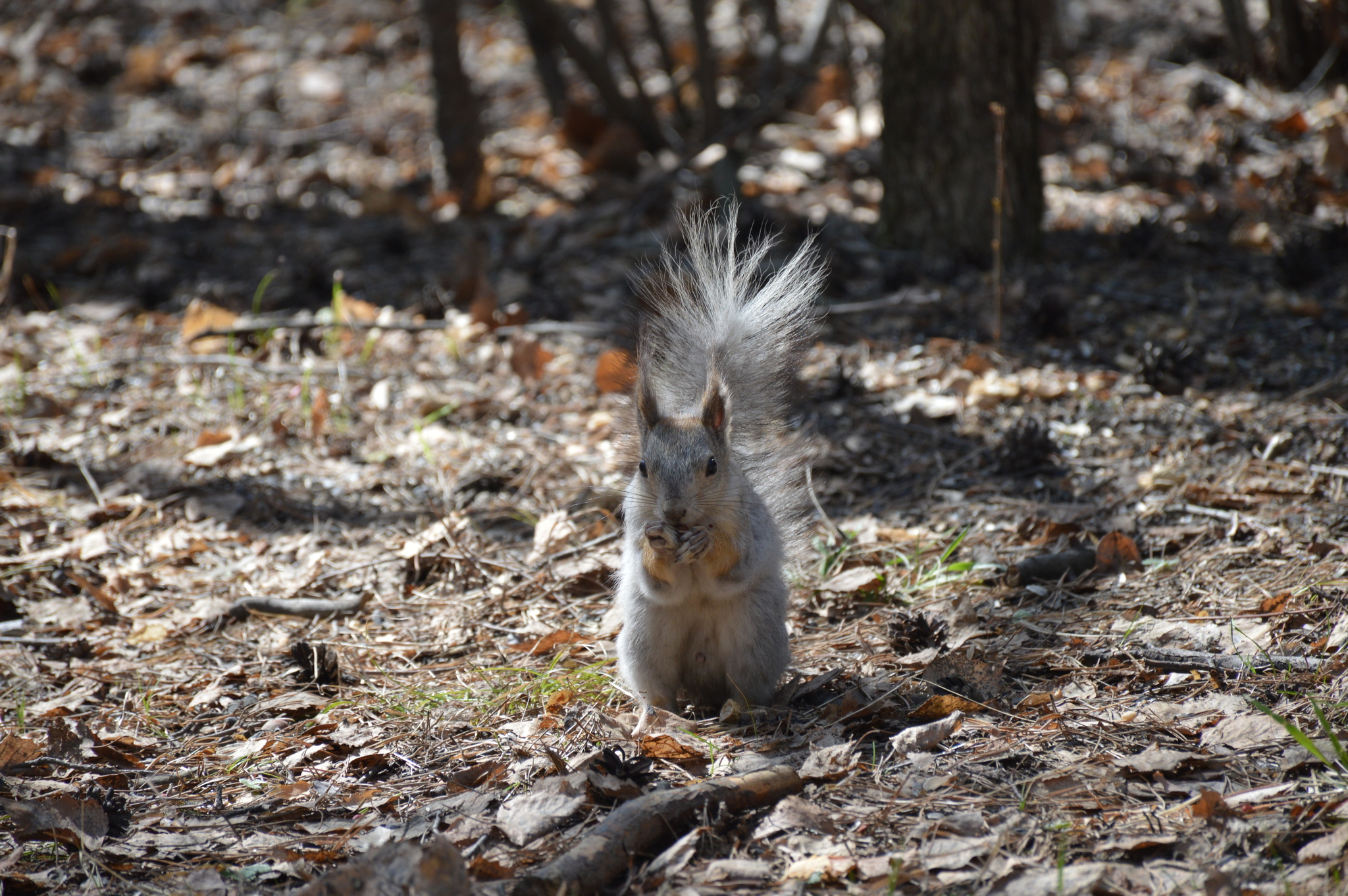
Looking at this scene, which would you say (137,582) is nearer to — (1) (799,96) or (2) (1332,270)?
(2) (1332,270)

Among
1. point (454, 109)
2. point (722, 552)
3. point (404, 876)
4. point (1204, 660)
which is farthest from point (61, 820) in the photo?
point (454, 109)

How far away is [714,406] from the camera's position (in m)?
2.48

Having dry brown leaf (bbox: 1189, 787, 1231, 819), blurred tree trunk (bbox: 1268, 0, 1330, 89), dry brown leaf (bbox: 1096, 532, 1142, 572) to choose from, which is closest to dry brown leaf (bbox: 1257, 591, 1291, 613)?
dry brown leaf (bbox: 1096, 532, 1142, 572)

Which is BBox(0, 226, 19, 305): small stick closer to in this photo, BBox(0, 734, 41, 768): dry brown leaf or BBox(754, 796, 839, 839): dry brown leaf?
BBox(0, 734, 41, 768): dry brown leaf

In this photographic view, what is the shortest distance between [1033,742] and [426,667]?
57.5 inches

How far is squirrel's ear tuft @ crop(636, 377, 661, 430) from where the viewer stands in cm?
250

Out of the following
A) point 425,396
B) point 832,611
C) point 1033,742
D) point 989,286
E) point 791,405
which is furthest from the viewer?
point 989,286

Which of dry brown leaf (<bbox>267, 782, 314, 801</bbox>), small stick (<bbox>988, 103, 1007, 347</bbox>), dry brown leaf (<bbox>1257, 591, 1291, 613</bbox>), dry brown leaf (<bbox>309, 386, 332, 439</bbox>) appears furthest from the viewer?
dry brown leaf (<bbox>309, 386, 332, 439</bbox>)

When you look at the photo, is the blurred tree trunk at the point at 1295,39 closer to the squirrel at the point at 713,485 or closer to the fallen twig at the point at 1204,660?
the squirrel at the point at 713,485

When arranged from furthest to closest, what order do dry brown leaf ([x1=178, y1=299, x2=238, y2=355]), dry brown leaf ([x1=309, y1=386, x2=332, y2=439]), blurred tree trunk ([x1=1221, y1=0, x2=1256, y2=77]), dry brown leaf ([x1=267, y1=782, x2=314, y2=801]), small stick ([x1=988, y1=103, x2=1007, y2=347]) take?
blurred tree trunk ([x1=1221, y1=0, x2=1256, y2=77]) → dry brown leaf ([x1=178, y1=299, x2=238, y2=355]) → dry brown leaf ([x1=309, y1=386, x2=332, y2=439]) → small stick ([x1=988, y1=103, x2=1007, y2=347]) → dry brown leaf ([x1=267, y1=782, x2=314, y2=801])

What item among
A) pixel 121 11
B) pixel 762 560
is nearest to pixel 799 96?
pixel 762 560

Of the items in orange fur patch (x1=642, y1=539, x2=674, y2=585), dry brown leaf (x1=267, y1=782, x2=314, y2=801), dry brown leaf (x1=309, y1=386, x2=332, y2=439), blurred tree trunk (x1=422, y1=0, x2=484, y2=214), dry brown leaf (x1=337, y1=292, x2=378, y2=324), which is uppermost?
blurred tree trunk (x1=422, y1=0, x2=484, y2=214)

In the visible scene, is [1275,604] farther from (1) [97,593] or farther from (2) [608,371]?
(1) [97,593]

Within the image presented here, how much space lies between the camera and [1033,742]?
2.08 meters
